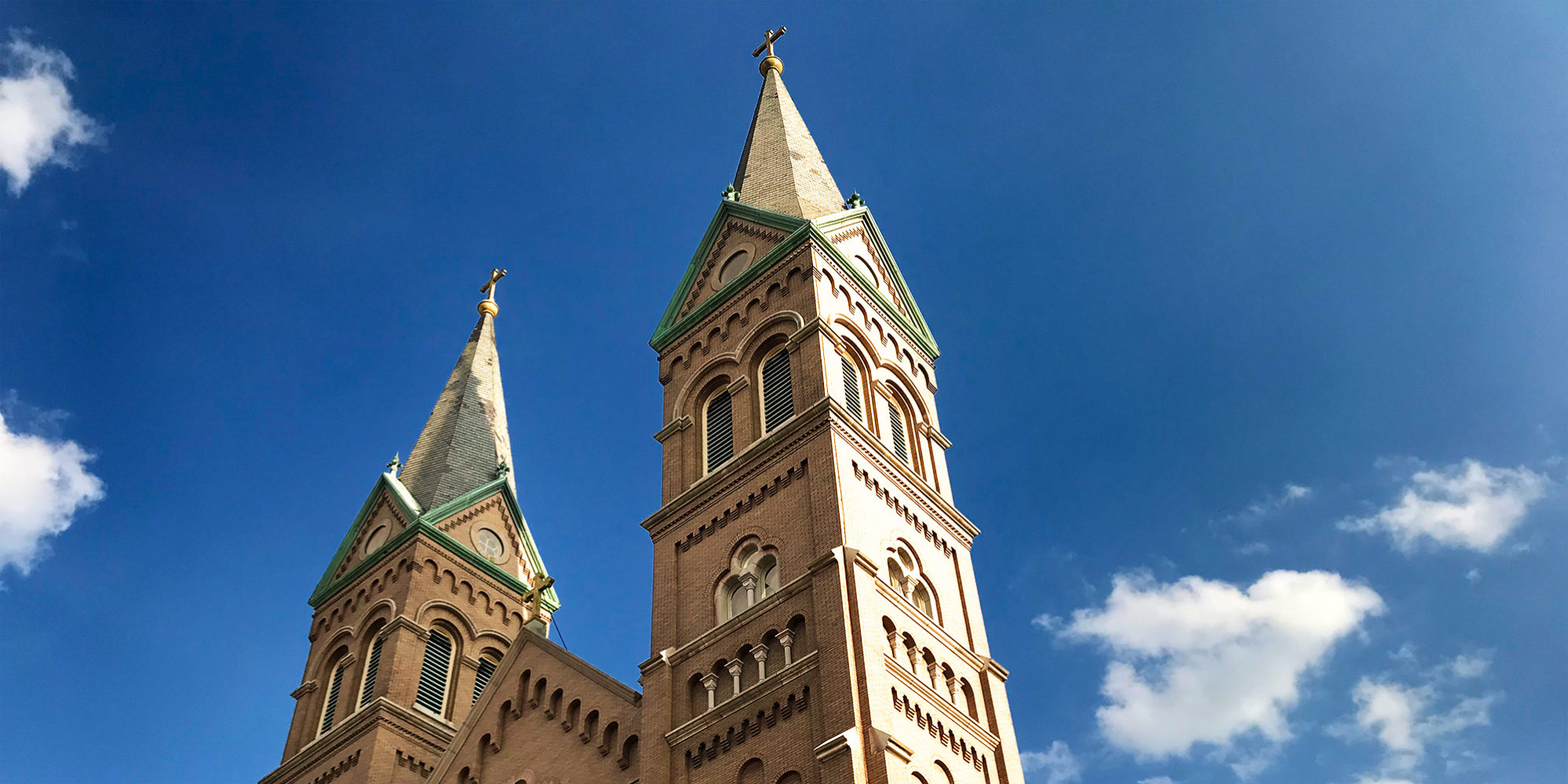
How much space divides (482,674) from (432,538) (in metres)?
3.79

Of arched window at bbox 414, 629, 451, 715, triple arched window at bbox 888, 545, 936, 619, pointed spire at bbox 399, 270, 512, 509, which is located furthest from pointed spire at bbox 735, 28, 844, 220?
arched window at bbox 414, 629, 451, 715

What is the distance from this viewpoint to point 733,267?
103ft

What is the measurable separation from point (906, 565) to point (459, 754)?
10016 millimetres

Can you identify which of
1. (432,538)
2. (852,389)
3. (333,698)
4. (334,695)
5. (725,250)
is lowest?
(333,698)

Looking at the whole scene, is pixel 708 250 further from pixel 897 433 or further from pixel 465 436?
pixel 465 436

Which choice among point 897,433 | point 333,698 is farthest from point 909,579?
point 333,698

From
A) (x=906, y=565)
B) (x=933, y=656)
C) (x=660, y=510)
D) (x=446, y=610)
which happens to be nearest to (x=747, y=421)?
(x=660, y=510)

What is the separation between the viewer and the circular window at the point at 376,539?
37.1m

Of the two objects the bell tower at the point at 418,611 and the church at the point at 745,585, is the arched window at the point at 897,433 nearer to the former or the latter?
the church at the point at 745,585

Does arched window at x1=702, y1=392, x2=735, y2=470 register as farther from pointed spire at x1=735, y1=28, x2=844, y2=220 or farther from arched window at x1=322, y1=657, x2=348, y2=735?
arched window at x1=322, y1=657, x2=348, y2=735

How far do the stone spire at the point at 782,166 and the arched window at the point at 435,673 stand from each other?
1343 centimetres

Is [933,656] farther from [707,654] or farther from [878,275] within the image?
[878,275]

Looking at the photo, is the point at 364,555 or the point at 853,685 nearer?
the point at 853,685

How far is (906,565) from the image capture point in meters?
25.1
